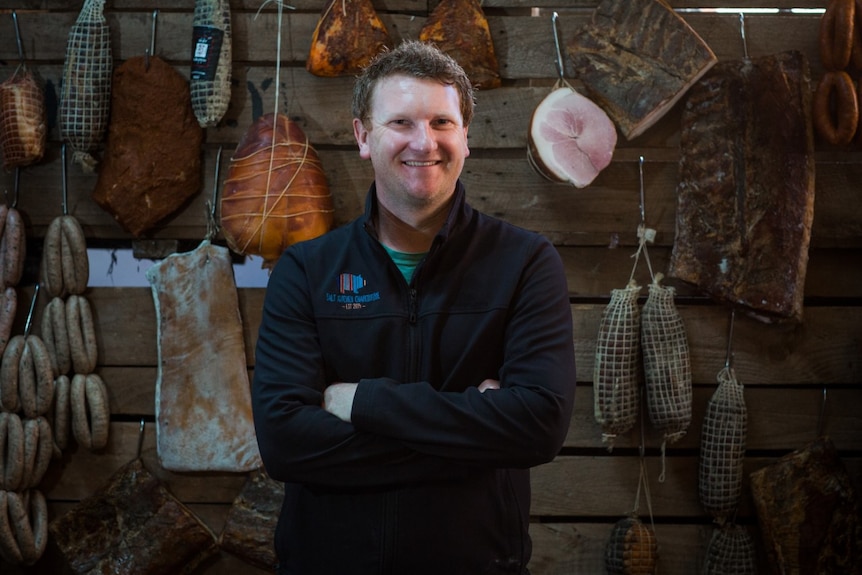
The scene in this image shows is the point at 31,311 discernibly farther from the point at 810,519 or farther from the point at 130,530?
the point at 810,519

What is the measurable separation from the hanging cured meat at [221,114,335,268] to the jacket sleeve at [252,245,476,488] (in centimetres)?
91

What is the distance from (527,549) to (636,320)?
1217 millimetres

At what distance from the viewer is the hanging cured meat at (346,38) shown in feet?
9.07

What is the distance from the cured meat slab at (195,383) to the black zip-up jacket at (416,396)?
1075mm

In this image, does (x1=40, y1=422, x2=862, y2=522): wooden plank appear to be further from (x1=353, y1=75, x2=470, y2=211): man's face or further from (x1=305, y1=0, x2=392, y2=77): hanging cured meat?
(x1=353, y1=75, x2=470, y2=211): man's face

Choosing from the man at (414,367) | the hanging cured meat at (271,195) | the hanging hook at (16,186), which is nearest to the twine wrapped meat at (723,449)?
the man at (414,367)

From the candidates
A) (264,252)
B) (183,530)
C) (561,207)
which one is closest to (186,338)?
(264,252)

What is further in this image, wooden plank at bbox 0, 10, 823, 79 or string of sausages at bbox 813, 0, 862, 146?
wooden plank at bbox 0, 10, 823, 79

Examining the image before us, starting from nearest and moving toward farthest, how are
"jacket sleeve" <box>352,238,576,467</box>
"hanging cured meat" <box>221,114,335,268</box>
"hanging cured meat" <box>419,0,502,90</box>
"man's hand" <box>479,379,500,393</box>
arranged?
1. "jacket sleeve" <box>352,238,576,467</box>
2. "man's hand" <box>479,379,500,393</box>
3. "hanging cured meat" <box>221,114,335,268</box>
4. "hanging cured meat" <box>419,0,502,90</box>

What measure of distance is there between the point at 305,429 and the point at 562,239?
4.85ft

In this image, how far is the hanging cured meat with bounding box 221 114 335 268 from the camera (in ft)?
8.80

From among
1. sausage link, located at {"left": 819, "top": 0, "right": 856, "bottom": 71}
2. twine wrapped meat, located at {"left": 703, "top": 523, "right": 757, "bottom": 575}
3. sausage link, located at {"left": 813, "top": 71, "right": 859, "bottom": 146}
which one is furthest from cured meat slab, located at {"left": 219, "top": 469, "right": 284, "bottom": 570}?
sausage link, located at {"left": 819, "top": 0, "right": 856, "bottom": 71}

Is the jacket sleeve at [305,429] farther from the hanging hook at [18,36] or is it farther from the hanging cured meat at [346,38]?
the hanging hook at [18,36]

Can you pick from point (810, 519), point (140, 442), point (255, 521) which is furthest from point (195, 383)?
point (810, 519)
